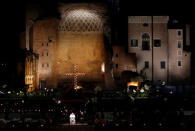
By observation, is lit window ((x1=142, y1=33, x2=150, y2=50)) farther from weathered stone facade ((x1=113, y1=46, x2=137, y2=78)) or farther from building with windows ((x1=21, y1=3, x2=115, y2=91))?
building with windows ((x1=21, y1=3, x2=115, y2=91))

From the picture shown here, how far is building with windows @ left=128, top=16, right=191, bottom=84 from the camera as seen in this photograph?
144 feet

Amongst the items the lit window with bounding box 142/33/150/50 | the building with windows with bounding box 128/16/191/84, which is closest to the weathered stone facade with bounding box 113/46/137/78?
the building with windows with bounding box 128/16/191/84

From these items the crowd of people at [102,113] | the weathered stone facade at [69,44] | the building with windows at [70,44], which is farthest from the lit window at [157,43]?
the crowd of people at [102,113]

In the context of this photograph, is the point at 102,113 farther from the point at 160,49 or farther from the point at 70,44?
the point at 160,49

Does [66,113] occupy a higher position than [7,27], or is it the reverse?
[7,27]

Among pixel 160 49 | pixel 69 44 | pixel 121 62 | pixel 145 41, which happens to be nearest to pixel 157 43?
pixel 160 49

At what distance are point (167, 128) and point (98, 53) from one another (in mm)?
23128

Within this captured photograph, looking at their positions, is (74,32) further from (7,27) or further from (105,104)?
(105,104)

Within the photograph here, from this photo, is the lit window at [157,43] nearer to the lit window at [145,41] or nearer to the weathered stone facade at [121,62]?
the lit window at [145,41]

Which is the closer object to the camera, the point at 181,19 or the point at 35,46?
the point at 35,46

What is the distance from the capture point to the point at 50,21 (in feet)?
136

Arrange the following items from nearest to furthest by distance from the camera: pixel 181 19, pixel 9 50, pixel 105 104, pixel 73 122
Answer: pixel 73 122 < pixel 105 104 < pixel 9 50 < pixel 181 19

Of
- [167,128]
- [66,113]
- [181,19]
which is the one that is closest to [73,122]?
[66,113]

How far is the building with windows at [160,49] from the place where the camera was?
43812mm
